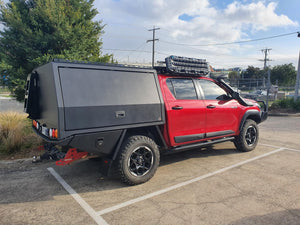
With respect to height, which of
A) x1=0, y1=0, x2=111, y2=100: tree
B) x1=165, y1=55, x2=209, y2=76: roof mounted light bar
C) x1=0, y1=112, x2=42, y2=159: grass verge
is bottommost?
x1=0, y1=112, x2=42, y2=159: grass verge

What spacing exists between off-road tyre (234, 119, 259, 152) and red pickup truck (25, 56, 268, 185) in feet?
1.48

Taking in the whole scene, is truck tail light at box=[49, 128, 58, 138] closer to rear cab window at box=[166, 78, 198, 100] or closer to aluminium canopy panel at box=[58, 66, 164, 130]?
aluminium canopy panel at box=[58, 66, 164, 130]

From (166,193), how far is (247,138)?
3.11m

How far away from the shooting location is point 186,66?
4289 mm

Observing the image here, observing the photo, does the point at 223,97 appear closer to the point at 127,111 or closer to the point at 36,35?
the point at 127,111

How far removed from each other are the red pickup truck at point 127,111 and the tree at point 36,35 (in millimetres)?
3587

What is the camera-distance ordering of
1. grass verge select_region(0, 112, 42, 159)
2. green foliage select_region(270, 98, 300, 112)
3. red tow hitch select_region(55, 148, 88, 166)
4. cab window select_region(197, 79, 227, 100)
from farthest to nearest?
green foliage select_region(270, 98, 300, 112)
grass verge select_region(0, 112, 42, 159)
cab window select_region(197, 79, 227, 100)
red tow hitch select_region(55, 148, 88, 166)

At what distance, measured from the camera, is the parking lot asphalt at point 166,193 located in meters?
2.67

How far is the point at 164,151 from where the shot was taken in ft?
13.5

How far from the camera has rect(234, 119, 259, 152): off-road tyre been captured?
520 cm

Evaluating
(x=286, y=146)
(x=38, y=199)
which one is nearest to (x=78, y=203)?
(x=38, y=199)

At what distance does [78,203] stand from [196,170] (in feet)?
7.36

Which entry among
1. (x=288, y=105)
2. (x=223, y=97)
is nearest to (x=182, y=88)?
(x=223, y=97)

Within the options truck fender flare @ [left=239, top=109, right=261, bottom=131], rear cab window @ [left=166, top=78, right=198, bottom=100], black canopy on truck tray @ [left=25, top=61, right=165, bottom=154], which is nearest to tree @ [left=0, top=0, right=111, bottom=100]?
black canopy on truck tray @ [left=25, top=61, right=165, bottom=154]
